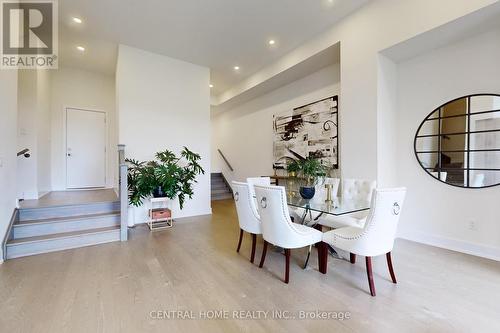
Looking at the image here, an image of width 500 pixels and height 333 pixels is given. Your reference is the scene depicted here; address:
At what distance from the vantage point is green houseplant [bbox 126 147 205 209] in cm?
410

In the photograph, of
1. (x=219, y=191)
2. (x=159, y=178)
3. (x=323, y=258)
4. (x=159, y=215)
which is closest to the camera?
(x=323, y=258)

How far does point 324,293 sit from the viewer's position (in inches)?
82.4

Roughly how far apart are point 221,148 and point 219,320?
23.2 feet

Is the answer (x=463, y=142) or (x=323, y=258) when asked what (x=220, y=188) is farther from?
(x=463, y=142)

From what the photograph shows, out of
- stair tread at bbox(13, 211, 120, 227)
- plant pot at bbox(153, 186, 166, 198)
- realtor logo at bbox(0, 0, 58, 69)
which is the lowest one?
stair tread at bbox(13, 211, 120, 227)

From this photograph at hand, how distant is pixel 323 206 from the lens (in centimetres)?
266

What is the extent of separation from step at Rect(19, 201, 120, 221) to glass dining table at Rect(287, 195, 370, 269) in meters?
3.20

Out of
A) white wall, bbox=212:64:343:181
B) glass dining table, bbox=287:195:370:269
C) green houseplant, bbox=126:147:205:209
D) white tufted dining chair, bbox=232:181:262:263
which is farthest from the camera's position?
white wall, bbox=212:64:343:181

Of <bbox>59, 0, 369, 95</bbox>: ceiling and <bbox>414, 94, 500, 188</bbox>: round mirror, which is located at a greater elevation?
<bbox>59, 0, 369, 95</bbox>: ceiling

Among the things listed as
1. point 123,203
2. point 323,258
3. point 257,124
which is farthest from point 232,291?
point 257,124

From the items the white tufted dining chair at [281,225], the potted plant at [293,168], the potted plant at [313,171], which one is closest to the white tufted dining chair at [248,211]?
the white tufted dining chair at [281,225]

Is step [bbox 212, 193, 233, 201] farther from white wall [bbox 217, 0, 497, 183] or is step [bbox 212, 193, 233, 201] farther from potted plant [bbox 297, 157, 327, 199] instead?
white wall [bbox 217, 0, 497, 183]

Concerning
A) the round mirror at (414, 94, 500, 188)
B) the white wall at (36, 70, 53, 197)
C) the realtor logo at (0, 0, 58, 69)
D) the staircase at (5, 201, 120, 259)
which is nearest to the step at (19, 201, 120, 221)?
the staircase at (5, 201, 120, 259)

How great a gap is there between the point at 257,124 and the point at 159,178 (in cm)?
353
